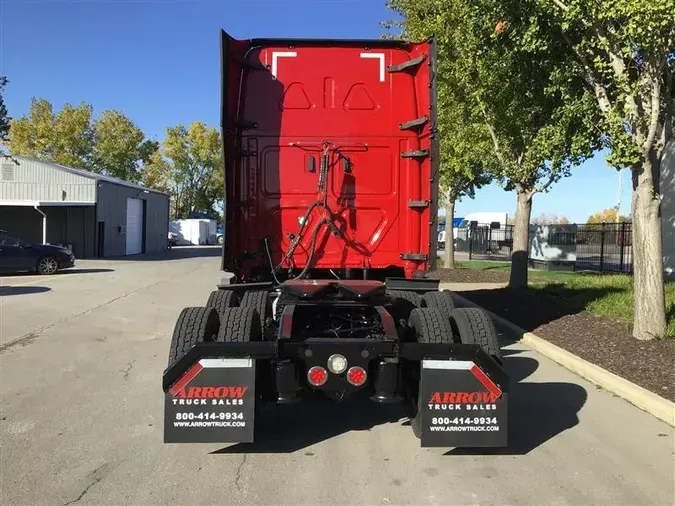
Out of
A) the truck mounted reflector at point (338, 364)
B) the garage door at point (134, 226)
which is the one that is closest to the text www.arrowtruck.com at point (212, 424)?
the truck mounted reflector at point (338, 364)

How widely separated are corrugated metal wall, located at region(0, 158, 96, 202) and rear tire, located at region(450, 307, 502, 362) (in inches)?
1171

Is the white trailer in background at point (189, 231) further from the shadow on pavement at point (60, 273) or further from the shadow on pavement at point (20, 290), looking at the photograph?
the shadow on pavement at point (20, 290)

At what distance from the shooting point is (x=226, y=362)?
4.23m

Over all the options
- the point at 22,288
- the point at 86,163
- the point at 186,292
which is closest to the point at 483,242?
the point at 186,292

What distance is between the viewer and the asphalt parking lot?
3.89m

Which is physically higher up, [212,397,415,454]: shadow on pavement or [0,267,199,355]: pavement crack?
[0,267,199,355]: pavement crack

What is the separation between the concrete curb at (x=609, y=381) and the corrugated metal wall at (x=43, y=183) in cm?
2779

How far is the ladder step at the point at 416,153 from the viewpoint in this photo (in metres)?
6.17

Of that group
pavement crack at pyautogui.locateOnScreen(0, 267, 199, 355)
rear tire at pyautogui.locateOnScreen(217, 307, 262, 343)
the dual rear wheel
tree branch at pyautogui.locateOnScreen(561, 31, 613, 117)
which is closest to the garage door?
pavement crack at pyautogui.locateOnScreen(0, 267, 199, 355)

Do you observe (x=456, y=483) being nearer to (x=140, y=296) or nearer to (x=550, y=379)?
(x=550, y=379)

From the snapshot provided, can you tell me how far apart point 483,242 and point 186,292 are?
24545 millimetres

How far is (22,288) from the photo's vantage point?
16.2m

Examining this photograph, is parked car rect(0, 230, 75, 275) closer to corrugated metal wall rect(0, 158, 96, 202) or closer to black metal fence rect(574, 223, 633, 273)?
corrugated metal wall rect(0, 158, 96, 202)

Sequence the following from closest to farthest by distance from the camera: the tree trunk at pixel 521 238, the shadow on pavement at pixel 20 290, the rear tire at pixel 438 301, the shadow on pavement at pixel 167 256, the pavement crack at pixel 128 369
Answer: the rear tire at pixel 438 301 → the pavement crack at pixel 128 369 → the tree trunk at pixel 521 238 → the shadow on pavement at pixel 20 290 → the shadow on pavement at pixel 167 256
